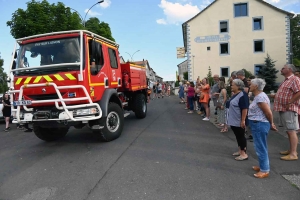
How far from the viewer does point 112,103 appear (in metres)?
6.23

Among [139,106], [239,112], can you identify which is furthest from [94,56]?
[139,106]

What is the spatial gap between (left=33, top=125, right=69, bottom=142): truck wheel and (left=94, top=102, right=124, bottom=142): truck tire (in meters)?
1.53

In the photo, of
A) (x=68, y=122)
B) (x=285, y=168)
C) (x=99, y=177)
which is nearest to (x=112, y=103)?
(x=68, y=122)

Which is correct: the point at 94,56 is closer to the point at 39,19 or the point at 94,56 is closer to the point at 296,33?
the point at 39,19

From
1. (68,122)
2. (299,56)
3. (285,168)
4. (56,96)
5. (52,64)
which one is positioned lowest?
(285,168)

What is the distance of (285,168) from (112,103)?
415cm

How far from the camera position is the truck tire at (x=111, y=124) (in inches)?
227

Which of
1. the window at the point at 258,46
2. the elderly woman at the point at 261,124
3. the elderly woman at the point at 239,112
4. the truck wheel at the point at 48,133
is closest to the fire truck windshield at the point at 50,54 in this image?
the truck wheel at the point at 48,133

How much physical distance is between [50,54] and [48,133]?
227 centimetres

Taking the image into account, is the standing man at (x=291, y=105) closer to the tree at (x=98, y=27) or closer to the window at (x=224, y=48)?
the tree at (x=98, y=27)

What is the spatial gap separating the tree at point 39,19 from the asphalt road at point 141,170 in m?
11.7

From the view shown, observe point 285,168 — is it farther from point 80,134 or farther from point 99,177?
point 80,134

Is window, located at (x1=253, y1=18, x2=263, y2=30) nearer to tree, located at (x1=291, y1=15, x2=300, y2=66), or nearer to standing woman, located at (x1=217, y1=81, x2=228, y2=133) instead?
standing woman, located at (x1=217, y1=81, x2=228, y2=133)

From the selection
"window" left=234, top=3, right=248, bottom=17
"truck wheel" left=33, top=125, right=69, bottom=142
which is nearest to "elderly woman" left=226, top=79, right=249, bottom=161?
"truck wheel" left=33, top=125, right=69, bottom=142
